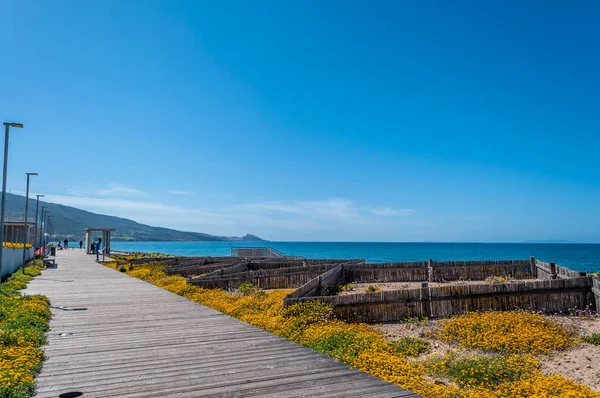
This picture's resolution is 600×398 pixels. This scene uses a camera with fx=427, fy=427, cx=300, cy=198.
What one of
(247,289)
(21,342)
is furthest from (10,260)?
(21,342)

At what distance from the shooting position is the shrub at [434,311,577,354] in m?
11.3

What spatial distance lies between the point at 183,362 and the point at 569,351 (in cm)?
997

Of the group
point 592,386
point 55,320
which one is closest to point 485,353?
point 592,386

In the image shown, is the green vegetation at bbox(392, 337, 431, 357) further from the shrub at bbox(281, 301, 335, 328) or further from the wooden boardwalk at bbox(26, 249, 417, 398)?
the wooden boardwalk at bbox(26, 249, 417, 398)

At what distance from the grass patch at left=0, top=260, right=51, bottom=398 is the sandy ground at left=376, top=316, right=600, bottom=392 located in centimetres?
878

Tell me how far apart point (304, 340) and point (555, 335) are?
7.23 metres

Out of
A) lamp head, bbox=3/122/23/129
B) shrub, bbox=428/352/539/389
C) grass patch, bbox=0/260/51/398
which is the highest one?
lamp head, bbox=3/122/23/129

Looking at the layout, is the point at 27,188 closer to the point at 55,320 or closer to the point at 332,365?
the point at 55,320

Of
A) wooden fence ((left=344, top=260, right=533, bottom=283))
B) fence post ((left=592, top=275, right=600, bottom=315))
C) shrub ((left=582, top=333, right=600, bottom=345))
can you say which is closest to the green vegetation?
shrub ((left=582, top=333, right=600, bottom=345))

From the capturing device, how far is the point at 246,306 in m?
17.1

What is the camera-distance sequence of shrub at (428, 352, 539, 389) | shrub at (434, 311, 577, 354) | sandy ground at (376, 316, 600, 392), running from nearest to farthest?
shrub at (428, 352, 539, 389) → sandy ground at (376, 316, 600, 392) → shrub at (434, 311, 577, 354)

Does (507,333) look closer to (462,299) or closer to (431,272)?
(462,299)

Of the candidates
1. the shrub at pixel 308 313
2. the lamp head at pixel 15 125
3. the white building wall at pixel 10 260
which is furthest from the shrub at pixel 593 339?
the white building wall at pixel 10 260

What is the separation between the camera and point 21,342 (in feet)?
26.7
